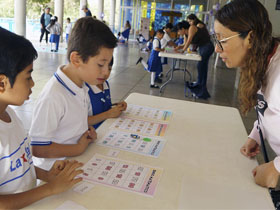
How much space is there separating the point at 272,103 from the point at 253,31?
0.30m

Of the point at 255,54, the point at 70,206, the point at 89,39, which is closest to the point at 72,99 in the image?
the point at 89,39

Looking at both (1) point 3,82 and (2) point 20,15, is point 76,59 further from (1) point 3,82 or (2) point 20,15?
(2) point 20,15

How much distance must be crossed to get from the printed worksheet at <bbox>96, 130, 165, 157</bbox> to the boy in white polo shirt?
9 centimetres

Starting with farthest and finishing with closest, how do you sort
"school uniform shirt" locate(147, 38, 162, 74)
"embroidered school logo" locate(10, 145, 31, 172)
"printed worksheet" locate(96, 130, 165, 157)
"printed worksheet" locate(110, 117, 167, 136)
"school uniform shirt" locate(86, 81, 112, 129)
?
"school uniform shirt" locate(147, 38, 162, 74) → "school uniform shirt" locate(86, 81, 112, 129) → "printed worksheet" locate(110, 117, 167, 136) → "printed worksheet" locate(96, 130, 165, 157) → "embroidered school logo" locate(10, 145, 31, 172)

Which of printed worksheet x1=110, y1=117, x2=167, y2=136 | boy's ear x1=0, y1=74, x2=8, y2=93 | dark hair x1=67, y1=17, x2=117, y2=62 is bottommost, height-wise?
printed worksheet x1=110, y1=117, x2=167, y2=136

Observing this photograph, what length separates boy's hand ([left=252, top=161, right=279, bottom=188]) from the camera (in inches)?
39.6

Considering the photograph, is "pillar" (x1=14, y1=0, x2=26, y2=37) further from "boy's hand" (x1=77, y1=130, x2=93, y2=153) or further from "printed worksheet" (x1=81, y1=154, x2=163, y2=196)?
"printed worksheet" (x1=81, y1=154, x2=163, y2=196)

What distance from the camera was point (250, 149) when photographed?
129cm

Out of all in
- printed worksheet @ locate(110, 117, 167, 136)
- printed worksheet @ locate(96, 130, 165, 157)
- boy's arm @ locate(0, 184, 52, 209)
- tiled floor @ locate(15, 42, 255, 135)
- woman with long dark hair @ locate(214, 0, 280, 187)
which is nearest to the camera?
boy's arm @ locate(0, 184, 52, 209)

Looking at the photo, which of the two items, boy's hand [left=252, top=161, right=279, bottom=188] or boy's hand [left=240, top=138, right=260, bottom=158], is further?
boy's hand [left=240, top=138, right=260, bottom=158]

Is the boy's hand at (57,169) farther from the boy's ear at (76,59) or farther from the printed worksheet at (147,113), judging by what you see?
the printed worksheet at (147,113)

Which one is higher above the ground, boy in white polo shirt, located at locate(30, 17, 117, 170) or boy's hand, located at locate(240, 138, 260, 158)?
boy in white polo shirt, located at locate(30, 17, 117, 170)

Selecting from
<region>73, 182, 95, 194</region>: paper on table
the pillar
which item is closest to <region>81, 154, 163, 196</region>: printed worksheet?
<region>73, 182, 95, 194</region>: paper on table

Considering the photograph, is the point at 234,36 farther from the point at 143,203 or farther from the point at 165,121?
the point at 143,203
